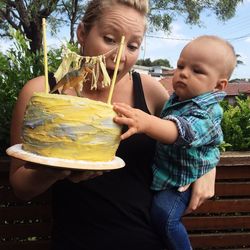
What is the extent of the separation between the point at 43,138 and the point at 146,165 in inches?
26.1

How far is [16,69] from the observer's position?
276 cm

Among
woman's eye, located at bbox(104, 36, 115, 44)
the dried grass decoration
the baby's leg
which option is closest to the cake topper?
the dried grass decoration

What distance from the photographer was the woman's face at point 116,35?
1627 millimetres

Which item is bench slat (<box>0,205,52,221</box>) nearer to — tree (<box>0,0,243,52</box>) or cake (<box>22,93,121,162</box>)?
cake (<box>22,93,121,162</box>)

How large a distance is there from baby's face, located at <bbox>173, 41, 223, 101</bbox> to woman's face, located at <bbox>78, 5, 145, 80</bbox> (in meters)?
0.30

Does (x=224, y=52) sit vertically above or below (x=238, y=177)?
above

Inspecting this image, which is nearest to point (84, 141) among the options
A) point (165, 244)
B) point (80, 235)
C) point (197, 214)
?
point (80, 235)

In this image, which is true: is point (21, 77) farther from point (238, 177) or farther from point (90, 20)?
point (238, 177)

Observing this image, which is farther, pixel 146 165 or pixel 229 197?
pixel 229 197

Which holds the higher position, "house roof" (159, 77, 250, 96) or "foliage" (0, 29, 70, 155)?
"foliage" (0, 29, 70, 155)

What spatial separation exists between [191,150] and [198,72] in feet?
1.16

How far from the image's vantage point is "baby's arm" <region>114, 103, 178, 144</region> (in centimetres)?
137

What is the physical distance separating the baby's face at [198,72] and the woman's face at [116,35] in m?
0.30

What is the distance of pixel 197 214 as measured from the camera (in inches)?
117
